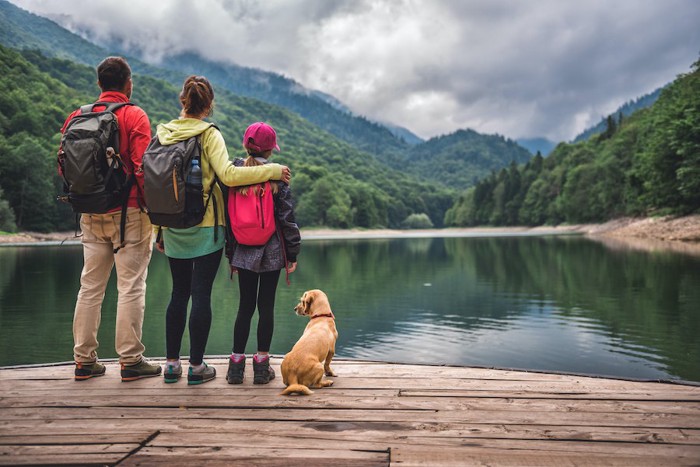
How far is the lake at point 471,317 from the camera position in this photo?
36.0ft

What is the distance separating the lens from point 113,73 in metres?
4.17

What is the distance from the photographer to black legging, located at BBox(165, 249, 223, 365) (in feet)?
13.0

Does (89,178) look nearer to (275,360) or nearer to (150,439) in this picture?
(150,439)

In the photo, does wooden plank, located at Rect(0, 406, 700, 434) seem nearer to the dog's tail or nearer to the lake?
the dog's tail

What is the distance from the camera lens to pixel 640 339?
12.0 metres

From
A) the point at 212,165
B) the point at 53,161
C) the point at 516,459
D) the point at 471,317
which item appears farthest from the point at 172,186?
the point at 53,161

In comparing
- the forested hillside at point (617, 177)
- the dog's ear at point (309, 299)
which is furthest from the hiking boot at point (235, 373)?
the forested hillside at point (617, 177)

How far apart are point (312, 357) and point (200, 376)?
101 centimetres

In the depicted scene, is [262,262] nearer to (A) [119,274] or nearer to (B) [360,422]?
(A) [119,274]

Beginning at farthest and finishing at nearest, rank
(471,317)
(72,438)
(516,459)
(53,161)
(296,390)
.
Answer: (53,161), (471,317), (296,390), (72,438), (516,459)

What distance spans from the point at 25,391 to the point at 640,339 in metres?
13.2

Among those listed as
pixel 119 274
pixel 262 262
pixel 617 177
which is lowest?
pixel 119 274

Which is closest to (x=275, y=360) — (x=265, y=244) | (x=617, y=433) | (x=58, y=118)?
(x=265, y=244)

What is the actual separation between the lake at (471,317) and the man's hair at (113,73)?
594 centimetres
